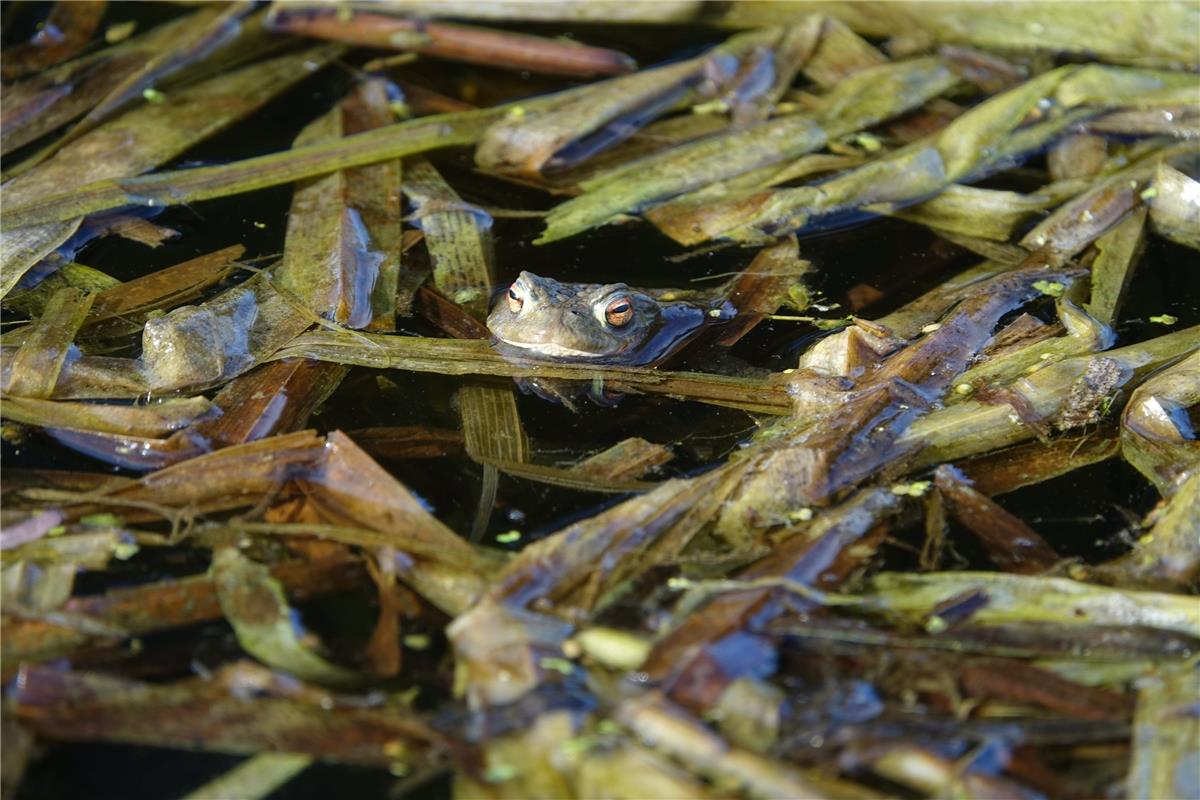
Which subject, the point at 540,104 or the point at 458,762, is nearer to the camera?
the point at 458,762

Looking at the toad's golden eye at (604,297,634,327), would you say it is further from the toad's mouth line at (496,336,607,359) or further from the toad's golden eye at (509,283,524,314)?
the toad's golden eye at (509,283,524,314)

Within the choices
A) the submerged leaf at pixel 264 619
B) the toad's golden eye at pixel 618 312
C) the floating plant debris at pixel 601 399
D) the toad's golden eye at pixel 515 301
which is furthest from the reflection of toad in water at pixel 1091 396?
the submerged leaf at pixel 264 619

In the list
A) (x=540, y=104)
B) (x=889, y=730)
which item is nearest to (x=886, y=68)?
(x=540, y=104)

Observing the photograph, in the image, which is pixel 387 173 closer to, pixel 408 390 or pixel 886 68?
pixel 408 390

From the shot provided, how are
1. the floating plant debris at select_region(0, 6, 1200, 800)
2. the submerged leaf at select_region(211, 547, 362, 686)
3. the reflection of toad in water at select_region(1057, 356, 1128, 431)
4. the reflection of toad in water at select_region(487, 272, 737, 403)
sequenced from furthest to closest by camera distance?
the reflection of toad in water at select_region(487, 272, 737, 403), the reflection of toad in water at select_region(1057, 356, 1128, 431), the submerged leaf at select_region(211, 547, 362, 686), the floating plant debris at select_region(0, 6, 1200, 800)

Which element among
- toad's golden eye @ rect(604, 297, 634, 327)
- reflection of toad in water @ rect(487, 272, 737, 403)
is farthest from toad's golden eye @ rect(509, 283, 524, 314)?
toad's golden eye @ rect(604, 297, 634, 327)

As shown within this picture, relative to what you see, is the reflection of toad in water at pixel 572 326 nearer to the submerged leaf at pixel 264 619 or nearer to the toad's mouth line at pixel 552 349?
the toad's mouth line at pixel 552 349

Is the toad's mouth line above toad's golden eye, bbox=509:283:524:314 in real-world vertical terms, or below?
below
